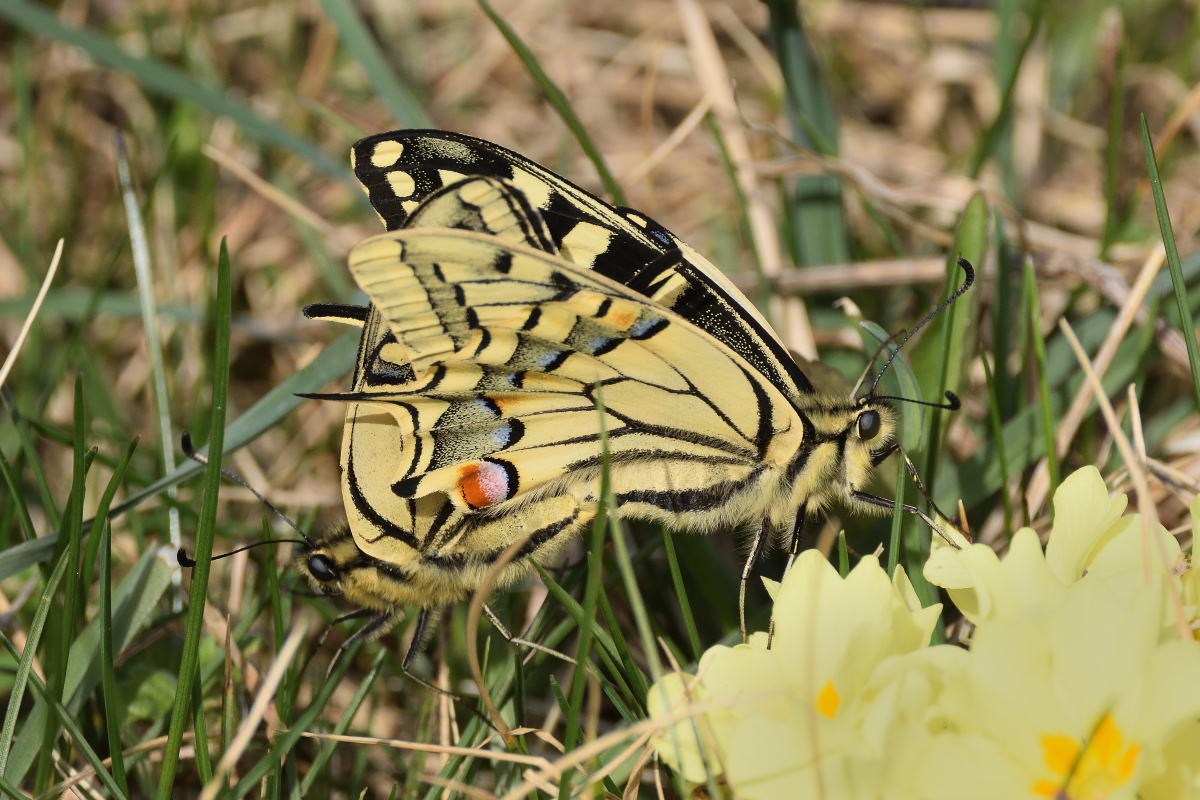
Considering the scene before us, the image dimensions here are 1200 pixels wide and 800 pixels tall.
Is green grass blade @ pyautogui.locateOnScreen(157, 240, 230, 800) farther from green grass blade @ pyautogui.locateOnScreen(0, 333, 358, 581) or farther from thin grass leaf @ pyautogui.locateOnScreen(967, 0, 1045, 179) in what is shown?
thin grass leaf @ pyautogui.locateOnScreen(967, 0, 1045, 179)

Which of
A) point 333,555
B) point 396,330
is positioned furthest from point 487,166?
point 333,555

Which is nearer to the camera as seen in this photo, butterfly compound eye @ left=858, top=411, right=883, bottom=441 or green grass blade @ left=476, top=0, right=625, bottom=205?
butterfly compound eye @ left=858, top=411, right=883, bottom=441

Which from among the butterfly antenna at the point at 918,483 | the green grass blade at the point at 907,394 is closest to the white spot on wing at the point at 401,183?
the green grass blade at the point at 907,394

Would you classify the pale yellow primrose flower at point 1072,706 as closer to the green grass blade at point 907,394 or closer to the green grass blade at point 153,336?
the green grass blade at point 907,394

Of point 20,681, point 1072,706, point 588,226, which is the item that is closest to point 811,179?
point 588,226

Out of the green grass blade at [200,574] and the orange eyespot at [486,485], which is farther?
the orange eyespot at [486,485]

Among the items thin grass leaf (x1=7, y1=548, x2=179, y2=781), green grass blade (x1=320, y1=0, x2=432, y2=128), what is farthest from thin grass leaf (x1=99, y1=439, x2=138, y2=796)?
green grass blade (x1=320, y1=0, x2=432, y2=128)
